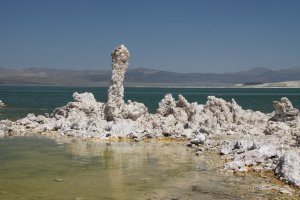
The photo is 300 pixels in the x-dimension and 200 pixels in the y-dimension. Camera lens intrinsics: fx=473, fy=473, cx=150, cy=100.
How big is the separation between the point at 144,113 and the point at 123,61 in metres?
3.66

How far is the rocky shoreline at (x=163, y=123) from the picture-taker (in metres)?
25.1

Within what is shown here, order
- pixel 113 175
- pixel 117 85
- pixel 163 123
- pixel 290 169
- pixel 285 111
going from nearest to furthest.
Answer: pixel 290 169 < pixel 113 175 < pixel 163 123 < pixel 117 85 < pixel 285 111

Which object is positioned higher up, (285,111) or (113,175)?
(285,111)

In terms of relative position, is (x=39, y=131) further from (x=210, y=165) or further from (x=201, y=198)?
(x=201, y=198)

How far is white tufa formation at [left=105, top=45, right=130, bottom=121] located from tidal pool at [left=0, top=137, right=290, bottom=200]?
7.14 m

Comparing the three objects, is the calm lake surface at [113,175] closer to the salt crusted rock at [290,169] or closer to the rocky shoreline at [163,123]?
the salt crusted rock at [290,169]

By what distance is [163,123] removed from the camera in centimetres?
2888

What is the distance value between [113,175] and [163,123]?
13.5 m

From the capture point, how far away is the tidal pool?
13.0m

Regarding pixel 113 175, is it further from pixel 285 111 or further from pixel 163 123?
pixel 285 111

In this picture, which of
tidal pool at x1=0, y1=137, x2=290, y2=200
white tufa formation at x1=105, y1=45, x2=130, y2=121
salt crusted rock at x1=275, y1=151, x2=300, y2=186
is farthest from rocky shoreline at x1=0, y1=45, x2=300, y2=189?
salt crusted rock at x1=275, y1=151, x2=300, y2=186

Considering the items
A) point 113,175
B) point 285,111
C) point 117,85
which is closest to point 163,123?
point 117,85

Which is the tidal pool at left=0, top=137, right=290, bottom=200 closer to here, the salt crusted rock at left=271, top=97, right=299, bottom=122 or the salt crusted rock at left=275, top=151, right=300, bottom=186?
the salt crusted rock at left=275, top=151, right=300, bottom=186

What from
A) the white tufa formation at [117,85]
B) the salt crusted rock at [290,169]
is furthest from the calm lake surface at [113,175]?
the white tufa formation at [117,85]
